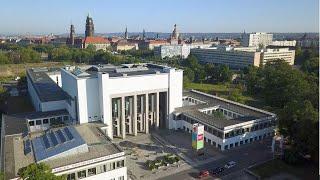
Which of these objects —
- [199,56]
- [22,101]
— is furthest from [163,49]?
[22,101]

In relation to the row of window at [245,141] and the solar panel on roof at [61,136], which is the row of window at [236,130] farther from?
the solar panel on roof at [61,136]

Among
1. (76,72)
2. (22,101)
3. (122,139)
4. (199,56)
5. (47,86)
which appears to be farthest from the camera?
(199,56)

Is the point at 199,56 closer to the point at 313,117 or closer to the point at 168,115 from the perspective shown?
the point at 168,115

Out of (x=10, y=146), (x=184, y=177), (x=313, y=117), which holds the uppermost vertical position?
(x=313, y=117)

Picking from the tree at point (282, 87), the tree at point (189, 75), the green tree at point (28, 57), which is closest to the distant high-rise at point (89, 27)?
the green tree at point (28, 57)

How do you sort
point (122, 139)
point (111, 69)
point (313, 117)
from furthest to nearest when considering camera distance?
point (111, 69), point (122, 139), point (313, 117)

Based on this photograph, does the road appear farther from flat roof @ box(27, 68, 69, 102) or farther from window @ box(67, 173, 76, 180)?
flat roof @ box(27, 68, 69, 102)

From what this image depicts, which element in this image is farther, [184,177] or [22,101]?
[22,101]
